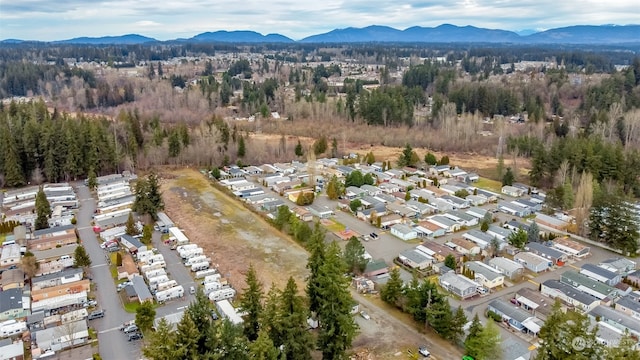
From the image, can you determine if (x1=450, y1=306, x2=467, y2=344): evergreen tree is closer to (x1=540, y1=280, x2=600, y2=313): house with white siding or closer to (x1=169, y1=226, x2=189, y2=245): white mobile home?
(x1=540, y1=280, x2=600, y2=313): house with white siding

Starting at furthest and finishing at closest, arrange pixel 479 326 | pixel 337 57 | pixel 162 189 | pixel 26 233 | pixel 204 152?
pixel 337 57 → pixel 204 152 → pixel 162 189 → pixel 26 233 → pixel 479 326

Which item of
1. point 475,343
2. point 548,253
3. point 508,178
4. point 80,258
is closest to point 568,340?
point 475,343

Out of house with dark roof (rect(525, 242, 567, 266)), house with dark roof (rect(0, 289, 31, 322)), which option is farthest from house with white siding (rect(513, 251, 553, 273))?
house with dark roof (rect(0, 289, 31, 322))

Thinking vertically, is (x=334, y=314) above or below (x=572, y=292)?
above

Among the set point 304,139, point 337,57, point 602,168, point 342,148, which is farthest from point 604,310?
point 337,57

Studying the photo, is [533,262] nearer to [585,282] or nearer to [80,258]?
[585,282]

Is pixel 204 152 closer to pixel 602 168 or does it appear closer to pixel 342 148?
pixel 342 148

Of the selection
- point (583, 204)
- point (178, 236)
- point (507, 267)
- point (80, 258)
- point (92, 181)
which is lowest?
point (507, 267)
